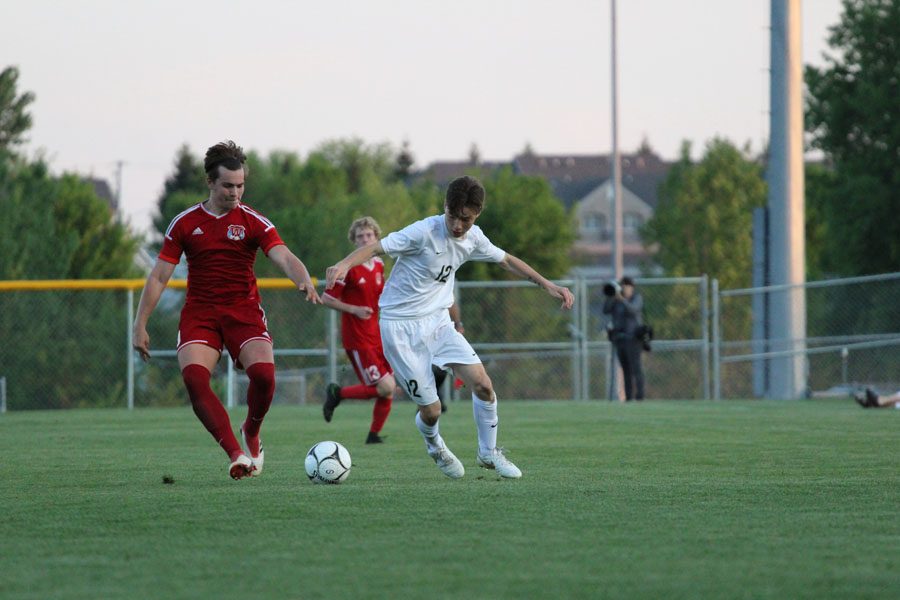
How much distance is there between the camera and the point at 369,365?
42.4 feet

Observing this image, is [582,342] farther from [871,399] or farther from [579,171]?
[579,171]

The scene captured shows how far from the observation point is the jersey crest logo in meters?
8.39

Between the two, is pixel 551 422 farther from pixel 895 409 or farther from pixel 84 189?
pixel 84 189

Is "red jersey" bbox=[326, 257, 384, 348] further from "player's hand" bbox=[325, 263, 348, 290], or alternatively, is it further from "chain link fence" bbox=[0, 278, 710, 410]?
"chain link fence" bbox=[0, 278, 710, 410]

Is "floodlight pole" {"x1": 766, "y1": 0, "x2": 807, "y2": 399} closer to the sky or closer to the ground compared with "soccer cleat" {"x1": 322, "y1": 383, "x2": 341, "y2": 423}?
closer to the sky

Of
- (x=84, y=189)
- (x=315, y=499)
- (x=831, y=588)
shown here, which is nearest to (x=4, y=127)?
(x=84, y=189)

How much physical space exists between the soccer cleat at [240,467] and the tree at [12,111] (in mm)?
32991

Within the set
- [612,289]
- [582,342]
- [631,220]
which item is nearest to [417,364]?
[612,289]

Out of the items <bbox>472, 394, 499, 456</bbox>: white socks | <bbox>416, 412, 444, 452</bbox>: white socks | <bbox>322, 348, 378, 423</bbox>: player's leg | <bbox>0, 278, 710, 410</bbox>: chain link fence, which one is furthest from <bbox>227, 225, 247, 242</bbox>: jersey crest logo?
<bbox>0, 278, 710, 410</bbox>: chain link fence

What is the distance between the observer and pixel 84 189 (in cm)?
3925

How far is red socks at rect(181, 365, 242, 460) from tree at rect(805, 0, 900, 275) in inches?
1161

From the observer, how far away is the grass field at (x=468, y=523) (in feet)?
16.0

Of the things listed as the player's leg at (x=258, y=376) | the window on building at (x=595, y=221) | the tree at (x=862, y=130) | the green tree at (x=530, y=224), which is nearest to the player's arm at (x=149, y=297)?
the player's leg at (x=258, y=376)

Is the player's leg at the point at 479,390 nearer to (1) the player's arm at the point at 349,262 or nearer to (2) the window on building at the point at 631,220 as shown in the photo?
(1) the player's arm at the point at 349,262
